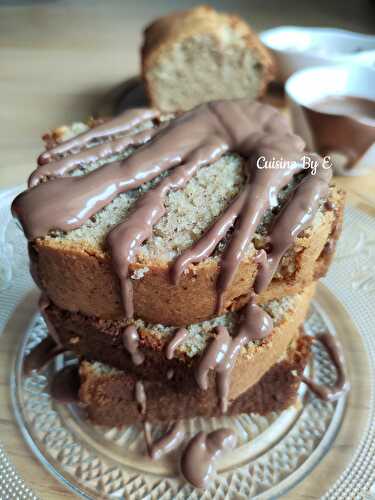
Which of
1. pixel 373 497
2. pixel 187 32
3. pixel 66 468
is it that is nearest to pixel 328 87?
pixel 187 32

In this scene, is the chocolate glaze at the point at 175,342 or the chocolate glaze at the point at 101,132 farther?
the chocolate glaze at the point at 101,132

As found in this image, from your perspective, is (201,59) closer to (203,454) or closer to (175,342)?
(175,342)

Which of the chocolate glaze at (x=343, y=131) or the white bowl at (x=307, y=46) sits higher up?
the white bowl at (x=307, y=46)

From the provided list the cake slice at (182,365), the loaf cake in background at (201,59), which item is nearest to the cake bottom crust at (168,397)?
the cake slice at (182,365)

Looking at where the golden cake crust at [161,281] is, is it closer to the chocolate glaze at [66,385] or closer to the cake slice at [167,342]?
the cake slice at [167,342]

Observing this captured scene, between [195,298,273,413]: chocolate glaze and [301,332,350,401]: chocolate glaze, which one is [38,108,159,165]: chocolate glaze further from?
[301,332,350,401]: chocolate glaze

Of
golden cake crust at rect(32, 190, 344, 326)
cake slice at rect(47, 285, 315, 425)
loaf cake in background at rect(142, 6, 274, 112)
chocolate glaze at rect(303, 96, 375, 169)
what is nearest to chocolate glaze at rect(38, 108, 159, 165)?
golden cake crust at rect(32, 190, 344, 326)
